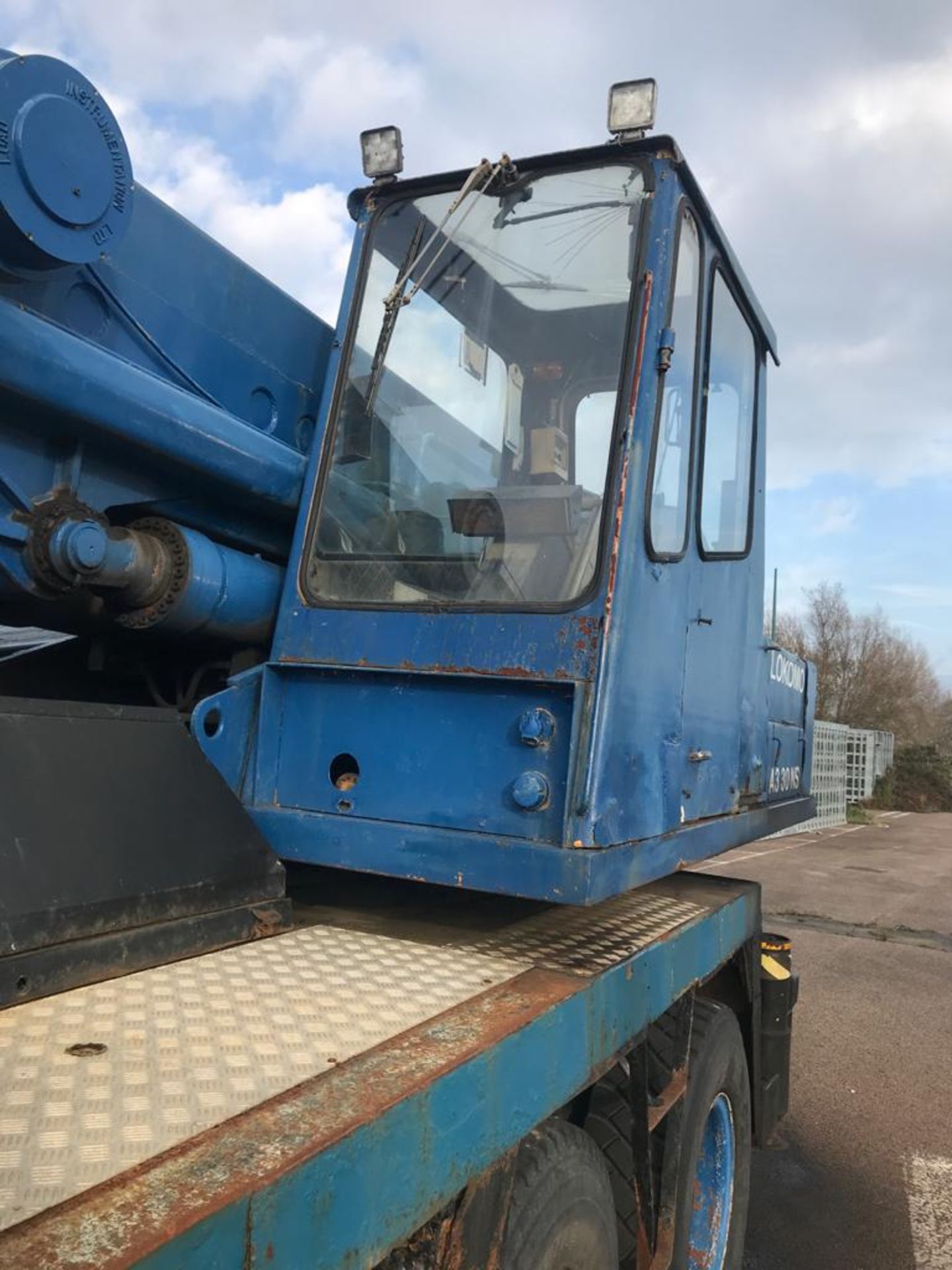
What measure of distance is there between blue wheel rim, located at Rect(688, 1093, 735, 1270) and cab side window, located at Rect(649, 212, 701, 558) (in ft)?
6.41

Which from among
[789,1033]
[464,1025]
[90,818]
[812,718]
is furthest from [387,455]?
[812,718]

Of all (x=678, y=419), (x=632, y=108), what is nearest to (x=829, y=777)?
(x=678, y=419)

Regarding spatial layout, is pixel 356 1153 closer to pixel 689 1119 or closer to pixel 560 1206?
pixel 560 1206

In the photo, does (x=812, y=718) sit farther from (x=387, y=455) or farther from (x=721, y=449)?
(x=387, y=455)

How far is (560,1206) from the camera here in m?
2.06

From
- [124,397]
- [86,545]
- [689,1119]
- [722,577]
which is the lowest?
[689,1119]

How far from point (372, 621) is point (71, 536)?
0.75 metres

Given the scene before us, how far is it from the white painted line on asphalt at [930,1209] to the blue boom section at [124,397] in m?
3.60

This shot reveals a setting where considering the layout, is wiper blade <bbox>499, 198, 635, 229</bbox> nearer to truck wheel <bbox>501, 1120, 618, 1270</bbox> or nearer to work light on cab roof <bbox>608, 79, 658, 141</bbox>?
work light on cab roof <bbox>608, 79, 658, 141</bbox>

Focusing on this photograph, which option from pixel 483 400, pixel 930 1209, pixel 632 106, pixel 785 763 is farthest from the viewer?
pixel 785 763

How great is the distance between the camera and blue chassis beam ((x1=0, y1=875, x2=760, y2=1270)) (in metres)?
1.08

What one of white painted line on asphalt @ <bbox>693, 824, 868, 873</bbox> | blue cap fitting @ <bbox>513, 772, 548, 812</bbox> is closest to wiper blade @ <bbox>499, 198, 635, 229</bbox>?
blue cap fitting @ <bbox>513, 772, 548, 812</bbox>

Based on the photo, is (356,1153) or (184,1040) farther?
(184,1040)

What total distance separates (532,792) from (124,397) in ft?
4.44
